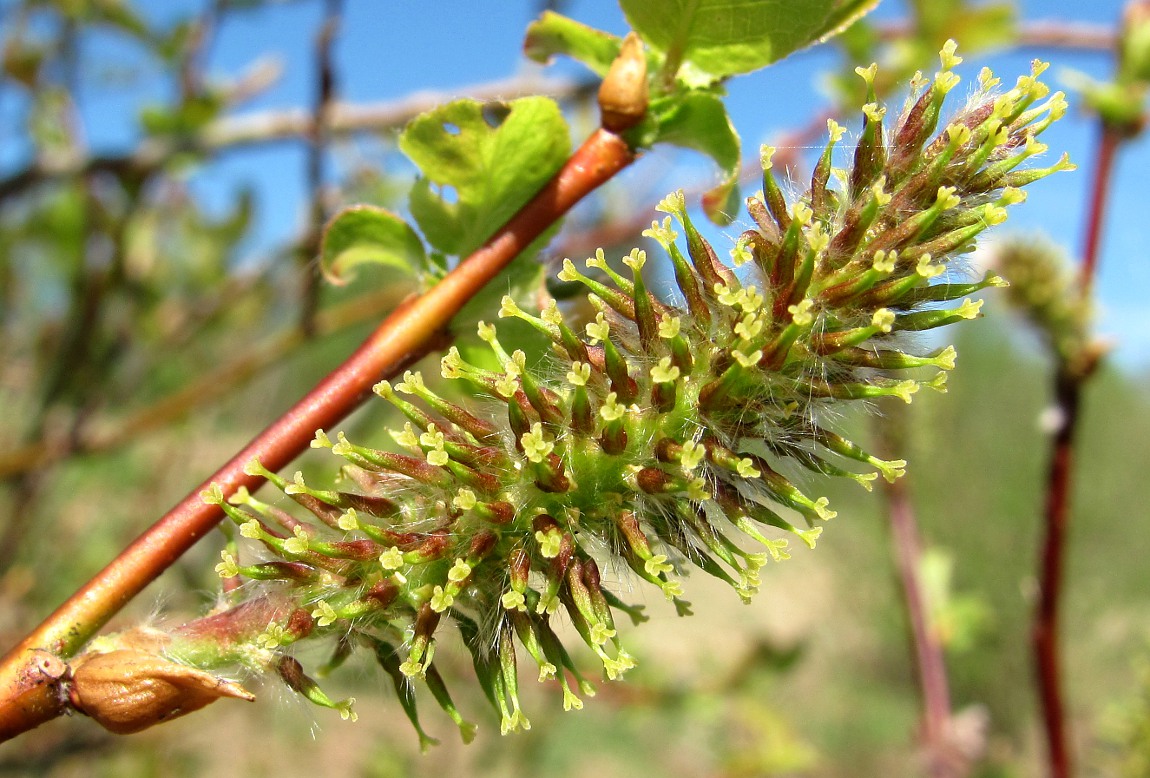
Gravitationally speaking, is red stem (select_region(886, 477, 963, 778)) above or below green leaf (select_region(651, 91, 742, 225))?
below

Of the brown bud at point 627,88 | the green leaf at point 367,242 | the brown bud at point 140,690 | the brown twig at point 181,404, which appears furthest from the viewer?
the brown twig at point 181,404

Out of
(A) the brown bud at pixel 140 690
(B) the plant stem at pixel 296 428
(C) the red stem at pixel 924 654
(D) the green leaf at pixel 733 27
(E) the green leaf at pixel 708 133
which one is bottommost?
(C) the red stem at pixel 924 654

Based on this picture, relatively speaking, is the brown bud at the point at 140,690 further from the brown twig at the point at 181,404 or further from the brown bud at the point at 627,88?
the brown twig at the point at 181,404

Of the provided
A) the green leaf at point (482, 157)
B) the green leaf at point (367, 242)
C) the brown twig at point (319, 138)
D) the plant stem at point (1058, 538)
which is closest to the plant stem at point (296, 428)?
the green leaf at point (482, 157)

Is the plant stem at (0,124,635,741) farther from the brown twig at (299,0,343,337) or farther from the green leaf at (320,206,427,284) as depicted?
the brown twig at (299,0,343,337)

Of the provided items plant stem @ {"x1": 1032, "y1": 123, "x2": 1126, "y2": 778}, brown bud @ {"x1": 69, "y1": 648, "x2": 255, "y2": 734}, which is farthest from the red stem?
brown bud @ {"x1": 69, "y1": 648, "x2": 255, "y2": 734}

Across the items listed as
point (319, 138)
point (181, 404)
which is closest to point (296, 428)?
point (319, 138)
